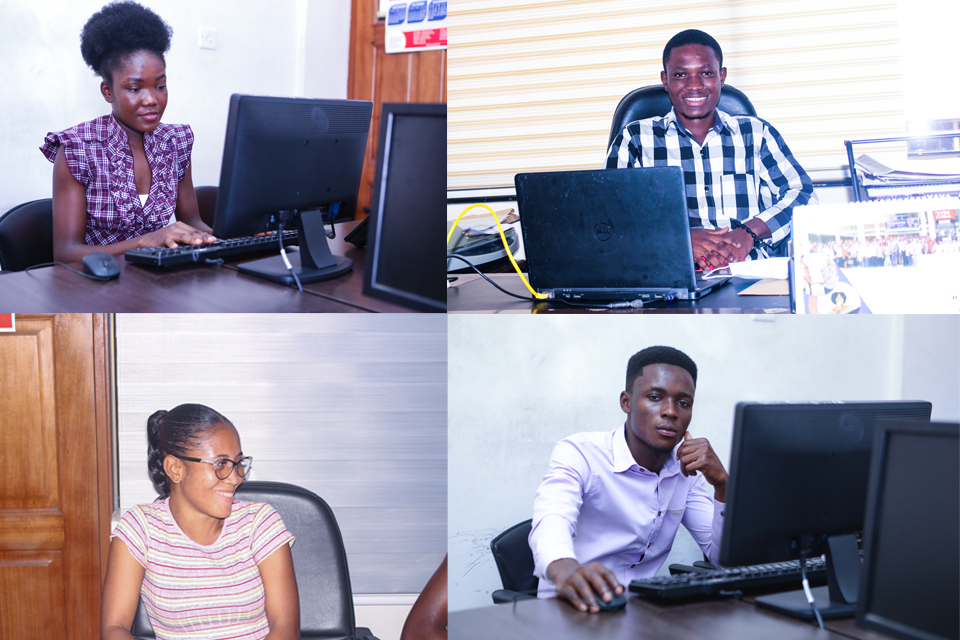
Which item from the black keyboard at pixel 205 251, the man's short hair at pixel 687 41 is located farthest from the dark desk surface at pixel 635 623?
the man's short hair at pixel 687 41

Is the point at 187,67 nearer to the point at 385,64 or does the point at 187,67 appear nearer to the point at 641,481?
the point at 385,64

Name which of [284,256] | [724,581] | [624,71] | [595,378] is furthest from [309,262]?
[624,71]

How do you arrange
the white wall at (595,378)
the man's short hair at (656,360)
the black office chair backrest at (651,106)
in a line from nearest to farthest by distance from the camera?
the white wall at (595,378) < the man's short hair at (656,360) < the black office chair backrest at (651,106)

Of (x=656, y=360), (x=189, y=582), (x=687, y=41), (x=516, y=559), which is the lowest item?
(x=516, y=559)

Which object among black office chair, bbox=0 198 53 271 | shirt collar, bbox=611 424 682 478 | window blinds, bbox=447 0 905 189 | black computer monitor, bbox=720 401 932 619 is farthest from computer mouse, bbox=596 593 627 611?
window blinds, bbox=447 0 905 189

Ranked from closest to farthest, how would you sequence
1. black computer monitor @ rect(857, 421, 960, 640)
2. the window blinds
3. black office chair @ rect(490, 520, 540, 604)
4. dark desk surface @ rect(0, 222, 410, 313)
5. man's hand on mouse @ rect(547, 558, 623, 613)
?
black computer monitor @ rect(857, 421, 960, 640) < dark desk surface @ rect(0, 222, 410, 313) < man's hand on mouse @ rect(547, 558, 623, 613) < black office chair @ rect(490, 520, 540, 604) < the window blinds

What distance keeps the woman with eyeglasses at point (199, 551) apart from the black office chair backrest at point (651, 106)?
118cm

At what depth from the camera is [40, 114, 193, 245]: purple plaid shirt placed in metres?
1.06

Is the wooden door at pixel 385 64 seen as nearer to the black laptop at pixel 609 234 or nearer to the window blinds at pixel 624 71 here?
the black laptop at pixel 609 234

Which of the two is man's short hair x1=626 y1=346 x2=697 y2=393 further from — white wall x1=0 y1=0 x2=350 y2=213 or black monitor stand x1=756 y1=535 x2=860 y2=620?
white wall x1=0 y1=0 x2=350 y2=213

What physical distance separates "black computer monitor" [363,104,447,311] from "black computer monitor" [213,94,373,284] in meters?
0.24

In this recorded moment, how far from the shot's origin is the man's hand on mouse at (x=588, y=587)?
99 centimetres

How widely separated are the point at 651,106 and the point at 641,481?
916 mm

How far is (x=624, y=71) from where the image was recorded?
7.77 ft
